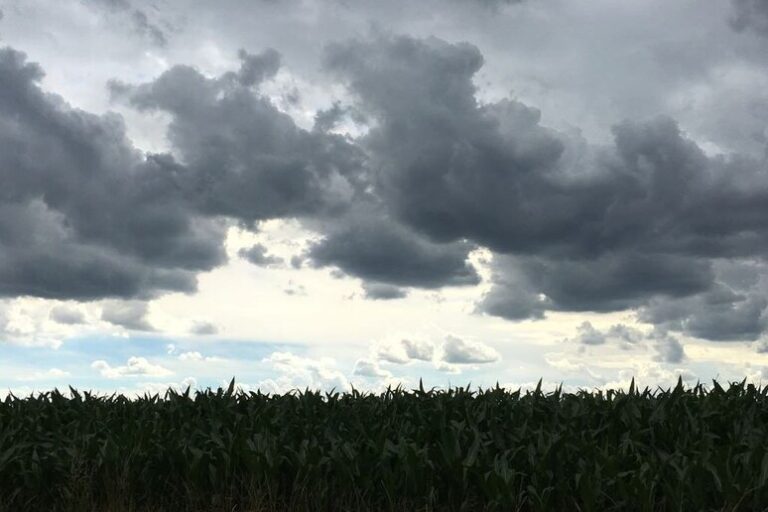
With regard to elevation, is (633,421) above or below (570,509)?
above

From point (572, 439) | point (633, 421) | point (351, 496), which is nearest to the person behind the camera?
point (351, 496)

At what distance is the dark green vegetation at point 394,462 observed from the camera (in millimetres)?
7727

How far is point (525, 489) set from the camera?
27.1ft

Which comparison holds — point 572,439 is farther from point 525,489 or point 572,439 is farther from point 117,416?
point 117,416

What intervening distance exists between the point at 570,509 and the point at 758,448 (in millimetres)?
2161

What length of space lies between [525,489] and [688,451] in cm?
204

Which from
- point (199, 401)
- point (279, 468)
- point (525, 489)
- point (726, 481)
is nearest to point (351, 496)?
point (279, 468)

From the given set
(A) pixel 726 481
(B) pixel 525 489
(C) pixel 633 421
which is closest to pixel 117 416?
(B) pixel 525 489

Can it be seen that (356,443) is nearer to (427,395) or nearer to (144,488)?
(144,488)

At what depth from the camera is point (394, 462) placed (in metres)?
8.53

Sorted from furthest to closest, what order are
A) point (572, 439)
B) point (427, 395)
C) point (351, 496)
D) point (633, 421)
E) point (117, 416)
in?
point (427, 395), point (117, 416), point (633, 421), point (572, 439), point (351, 496)

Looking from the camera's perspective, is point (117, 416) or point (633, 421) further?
point (117, 416)

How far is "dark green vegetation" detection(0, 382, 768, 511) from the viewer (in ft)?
25.3

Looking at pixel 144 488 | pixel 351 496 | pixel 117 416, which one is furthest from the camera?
pixel 117 416
